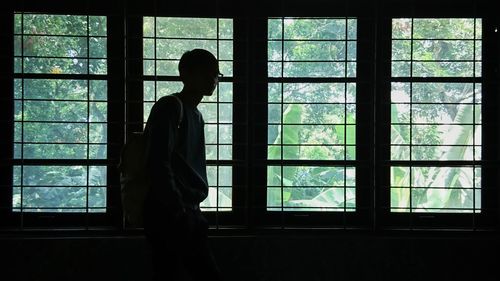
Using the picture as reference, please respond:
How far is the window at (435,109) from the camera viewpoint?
4.00 m

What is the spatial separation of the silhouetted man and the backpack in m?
0.04

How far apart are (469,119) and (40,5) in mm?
3061

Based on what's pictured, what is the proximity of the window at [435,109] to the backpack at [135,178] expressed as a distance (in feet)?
6.64

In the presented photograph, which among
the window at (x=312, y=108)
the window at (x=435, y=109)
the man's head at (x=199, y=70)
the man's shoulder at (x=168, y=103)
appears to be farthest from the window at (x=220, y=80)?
the man's shoulder at (x=168, y=103)

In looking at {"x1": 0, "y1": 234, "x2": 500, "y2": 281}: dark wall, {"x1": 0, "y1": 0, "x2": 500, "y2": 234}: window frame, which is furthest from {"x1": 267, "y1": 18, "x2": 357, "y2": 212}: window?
{"x1": 0, "y1": 234, "x2": 500, "y2": 281}: dark wall

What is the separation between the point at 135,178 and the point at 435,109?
2344 millimetres

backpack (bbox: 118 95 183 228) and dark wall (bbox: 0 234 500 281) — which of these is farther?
dark wall (bbox: 0 234 500 281)

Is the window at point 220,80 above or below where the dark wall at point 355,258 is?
above

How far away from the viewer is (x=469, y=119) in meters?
4.02

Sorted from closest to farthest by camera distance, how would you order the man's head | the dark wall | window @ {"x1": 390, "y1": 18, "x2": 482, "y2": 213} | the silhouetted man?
the silhouetted man < the man's head < the dark wall < window @ {"x1": 390, "y1": 18, "x2": 482, "y2": 213}

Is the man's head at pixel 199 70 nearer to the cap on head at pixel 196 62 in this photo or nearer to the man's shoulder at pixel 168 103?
the cap on head at pixel 196 62

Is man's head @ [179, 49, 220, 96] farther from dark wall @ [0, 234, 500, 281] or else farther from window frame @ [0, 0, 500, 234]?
dark wall @ [0, 234, 500, 281]

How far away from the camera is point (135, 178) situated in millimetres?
2551

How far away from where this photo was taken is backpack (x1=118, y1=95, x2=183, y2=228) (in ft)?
8.25
